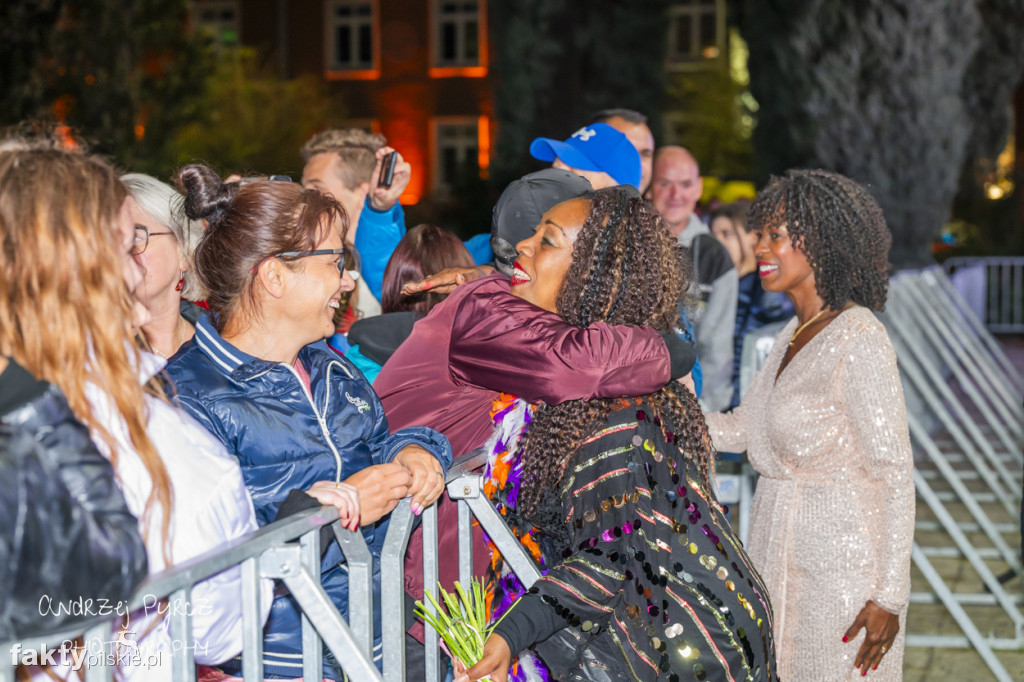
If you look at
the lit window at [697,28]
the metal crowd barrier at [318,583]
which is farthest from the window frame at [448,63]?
the metal crowd barrier at [318,583]

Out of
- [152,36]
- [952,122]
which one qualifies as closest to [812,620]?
[952,122]

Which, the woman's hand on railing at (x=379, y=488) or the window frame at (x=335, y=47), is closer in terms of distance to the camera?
the woman's hand on railing at (x=379, y=488)

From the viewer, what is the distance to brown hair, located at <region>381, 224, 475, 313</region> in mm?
3188

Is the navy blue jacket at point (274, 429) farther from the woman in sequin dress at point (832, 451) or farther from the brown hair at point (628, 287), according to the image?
the woman in sequin dress at point (832, 451)

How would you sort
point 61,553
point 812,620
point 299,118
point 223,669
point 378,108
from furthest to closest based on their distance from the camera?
1. point 378,108
2. point 299,118
3. point 812,620
4. point 223,669
5. point 61,553

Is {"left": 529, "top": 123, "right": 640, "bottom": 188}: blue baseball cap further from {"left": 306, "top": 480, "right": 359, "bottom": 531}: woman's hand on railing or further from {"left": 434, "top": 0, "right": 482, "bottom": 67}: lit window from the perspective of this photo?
{"left": 434, "top": 0, "right": 482, "bottom": 67}: lit window

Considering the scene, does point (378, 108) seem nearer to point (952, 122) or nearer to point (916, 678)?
point (952, 122)

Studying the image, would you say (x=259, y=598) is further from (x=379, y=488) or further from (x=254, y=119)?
(x=254, y=119)

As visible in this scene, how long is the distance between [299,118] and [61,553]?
3038cm

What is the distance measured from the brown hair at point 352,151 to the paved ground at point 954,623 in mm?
3129

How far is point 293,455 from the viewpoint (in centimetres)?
203

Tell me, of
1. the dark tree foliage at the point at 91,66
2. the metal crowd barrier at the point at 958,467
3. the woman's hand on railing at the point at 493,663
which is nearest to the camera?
the woman's hand on railing at the point at 493,663

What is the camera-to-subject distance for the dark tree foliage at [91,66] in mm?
14328

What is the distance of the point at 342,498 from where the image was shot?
1.90m
